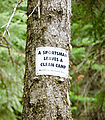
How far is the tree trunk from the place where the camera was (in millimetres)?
1596

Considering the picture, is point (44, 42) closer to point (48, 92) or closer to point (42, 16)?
point (42, 16)

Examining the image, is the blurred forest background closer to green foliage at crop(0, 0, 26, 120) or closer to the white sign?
green foliage at crop(0, 0, 26, 120)

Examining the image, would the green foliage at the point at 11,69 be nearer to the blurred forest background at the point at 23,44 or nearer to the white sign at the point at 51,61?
the blurred forest background at the point at 23,44

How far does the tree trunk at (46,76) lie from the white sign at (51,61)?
34 mm

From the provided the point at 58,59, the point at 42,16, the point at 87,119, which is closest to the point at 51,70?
the point at 58,59

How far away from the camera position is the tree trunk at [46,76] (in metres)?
1.60

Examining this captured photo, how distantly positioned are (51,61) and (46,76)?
13 centimetres

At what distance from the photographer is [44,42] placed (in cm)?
171

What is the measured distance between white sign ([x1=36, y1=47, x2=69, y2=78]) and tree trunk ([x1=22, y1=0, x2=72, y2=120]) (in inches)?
1.3

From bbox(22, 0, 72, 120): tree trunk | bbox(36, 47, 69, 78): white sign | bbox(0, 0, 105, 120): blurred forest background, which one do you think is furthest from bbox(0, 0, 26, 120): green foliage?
bbox(36, 47, 69, 78): white sign

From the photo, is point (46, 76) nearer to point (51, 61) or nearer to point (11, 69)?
point (51, 61)

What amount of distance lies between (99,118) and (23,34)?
10.7ft

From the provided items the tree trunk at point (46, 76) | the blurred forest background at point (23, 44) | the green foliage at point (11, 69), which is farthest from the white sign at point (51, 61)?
the green foliage at point (11, 69)

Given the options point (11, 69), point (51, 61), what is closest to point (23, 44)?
point (11, 69)
